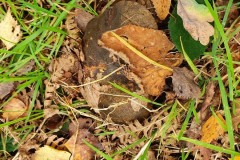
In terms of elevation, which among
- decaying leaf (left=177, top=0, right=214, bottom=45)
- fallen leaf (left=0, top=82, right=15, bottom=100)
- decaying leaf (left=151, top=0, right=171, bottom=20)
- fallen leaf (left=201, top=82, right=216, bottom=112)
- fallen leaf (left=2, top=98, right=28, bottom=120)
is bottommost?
fallen leaf (left=201, top=82, right=216, bottom=112)

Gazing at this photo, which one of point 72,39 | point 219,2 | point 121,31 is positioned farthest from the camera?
point 72,39

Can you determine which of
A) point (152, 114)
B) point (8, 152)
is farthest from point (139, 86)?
point (8, 152)

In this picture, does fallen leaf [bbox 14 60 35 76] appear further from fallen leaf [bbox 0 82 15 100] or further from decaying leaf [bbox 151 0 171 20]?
decaying leaf [bbox 151 0 171 20]

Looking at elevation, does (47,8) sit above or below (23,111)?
above

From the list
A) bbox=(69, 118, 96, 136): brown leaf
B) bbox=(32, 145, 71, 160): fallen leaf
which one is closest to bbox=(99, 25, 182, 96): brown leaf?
bbox=(69, 118, 96, 136): brown leaf

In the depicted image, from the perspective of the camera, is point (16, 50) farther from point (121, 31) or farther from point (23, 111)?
point (121, 31)

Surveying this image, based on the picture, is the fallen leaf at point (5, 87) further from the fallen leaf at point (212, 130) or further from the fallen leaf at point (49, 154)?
the fallen leaf at point (212, 130)

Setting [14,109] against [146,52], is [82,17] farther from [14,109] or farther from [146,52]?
[14,109]

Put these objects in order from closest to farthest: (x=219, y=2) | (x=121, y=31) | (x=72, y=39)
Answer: (x=121, y=31) < (x=219, y=2) < (x=72, y=39)
